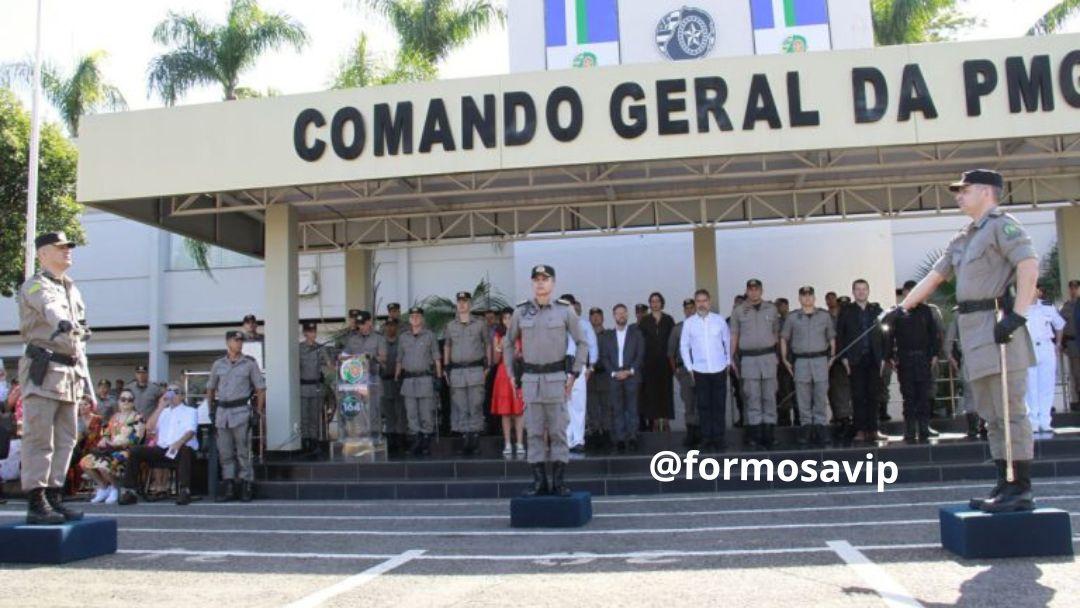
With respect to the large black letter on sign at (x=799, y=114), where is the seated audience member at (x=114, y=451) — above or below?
below

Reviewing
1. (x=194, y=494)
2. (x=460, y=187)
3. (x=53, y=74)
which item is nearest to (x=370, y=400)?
(x=194, y=494)

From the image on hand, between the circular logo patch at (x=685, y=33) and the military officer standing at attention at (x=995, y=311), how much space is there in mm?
12168

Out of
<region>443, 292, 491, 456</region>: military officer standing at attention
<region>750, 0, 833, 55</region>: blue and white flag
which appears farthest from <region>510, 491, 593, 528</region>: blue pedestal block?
<region>750, 0, 833, 55</region>: blue and white flag

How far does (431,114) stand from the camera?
9539mm

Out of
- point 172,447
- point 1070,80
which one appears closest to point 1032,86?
point 1070,80

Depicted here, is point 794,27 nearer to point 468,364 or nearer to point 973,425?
point 973,425

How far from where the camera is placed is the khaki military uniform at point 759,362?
9656mm

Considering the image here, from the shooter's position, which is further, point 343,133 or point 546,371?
point 343,133

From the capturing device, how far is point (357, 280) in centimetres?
1445

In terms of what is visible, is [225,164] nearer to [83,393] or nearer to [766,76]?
[83,393]

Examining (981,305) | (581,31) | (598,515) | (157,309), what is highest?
(581,31)

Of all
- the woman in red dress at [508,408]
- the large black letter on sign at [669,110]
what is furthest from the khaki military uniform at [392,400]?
the large black letter on sign at [669,110]

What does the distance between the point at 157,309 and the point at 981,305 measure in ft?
68.1

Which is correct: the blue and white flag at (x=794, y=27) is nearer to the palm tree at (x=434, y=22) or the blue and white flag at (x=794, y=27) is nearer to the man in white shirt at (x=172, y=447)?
the palm tree at (x=434, y=22)
